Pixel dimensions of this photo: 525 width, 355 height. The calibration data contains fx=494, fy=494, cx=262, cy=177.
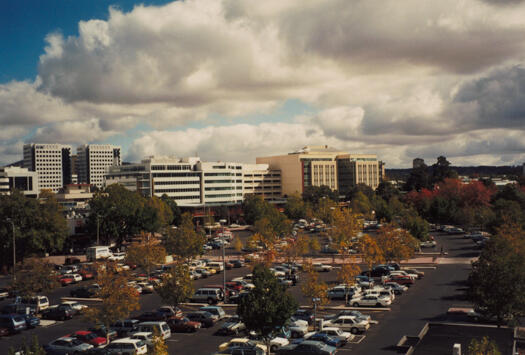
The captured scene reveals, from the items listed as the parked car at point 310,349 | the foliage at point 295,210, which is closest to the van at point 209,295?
the parked car at point 310,349

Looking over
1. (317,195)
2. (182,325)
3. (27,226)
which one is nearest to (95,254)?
(27,226)

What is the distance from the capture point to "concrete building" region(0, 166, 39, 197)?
587 feet

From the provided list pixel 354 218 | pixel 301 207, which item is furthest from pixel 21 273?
pixel 301 207

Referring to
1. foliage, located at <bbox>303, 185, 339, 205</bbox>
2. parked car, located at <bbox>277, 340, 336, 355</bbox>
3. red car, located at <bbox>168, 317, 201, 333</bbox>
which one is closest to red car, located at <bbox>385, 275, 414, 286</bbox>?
red car, located at <bbox>168, 317, 201, 333</bbox>

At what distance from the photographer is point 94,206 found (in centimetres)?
8969

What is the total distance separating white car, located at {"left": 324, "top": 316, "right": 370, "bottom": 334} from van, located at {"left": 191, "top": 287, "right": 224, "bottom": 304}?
15.8 meters

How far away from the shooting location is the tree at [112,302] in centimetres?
3728

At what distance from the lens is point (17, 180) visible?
18425cm

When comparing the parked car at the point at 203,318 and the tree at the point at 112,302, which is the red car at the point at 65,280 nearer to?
the tree at the point at 112,302

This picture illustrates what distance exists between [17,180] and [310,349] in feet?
590

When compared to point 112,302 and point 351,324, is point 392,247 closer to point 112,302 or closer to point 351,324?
point 351,324

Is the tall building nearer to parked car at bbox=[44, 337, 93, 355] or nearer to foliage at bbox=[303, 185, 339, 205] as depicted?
foliage at bbox=[303, 185, 339, 205]

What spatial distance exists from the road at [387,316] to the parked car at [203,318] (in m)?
0.64

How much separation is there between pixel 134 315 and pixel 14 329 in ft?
33.1
